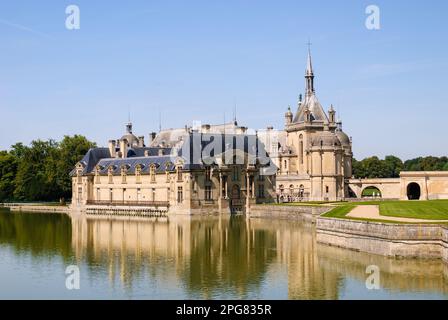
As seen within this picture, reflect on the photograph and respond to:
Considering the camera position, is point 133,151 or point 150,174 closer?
point 150,174

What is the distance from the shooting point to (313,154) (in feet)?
290

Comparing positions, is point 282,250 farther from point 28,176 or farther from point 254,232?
point 28,176

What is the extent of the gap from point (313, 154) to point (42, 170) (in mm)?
41401

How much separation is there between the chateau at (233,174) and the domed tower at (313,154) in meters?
0.12

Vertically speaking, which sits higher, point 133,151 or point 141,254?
point 133,151

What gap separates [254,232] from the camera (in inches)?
2060

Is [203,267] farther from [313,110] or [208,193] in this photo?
[313,110]

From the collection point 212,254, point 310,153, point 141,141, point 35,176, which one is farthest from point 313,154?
point 212,254

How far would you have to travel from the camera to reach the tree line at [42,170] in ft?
332

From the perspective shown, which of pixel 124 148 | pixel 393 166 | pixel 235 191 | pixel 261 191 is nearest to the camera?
pixel 235 191
